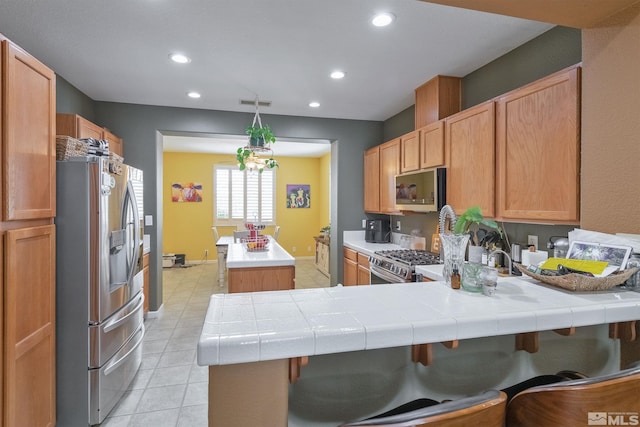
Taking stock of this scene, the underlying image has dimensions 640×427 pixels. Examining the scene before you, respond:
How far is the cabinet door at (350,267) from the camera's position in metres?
4.21

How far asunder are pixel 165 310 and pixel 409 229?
3350 millimetres

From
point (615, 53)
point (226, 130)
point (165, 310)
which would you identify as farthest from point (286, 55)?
point (165, 310)

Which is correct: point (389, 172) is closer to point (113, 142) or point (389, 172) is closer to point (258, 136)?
point (258, 136)

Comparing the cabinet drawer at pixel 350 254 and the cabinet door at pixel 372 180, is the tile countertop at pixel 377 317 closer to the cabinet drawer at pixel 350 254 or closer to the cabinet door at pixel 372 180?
the cabinet drawer at pixel 350 254

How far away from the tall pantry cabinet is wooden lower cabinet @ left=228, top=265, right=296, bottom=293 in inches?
50.1

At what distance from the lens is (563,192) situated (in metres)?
1.84

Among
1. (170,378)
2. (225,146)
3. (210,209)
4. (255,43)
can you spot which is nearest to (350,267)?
(170,378)

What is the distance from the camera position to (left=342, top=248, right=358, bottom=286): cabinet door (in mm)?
4207

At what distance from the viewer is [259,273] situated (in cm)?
294

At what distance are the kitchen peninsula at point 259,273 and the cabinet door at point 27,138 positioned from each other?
4.54 feet

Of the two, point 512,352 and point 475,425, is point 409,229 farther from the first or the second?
point 475,425

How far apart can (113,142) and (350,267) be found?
10.4ft

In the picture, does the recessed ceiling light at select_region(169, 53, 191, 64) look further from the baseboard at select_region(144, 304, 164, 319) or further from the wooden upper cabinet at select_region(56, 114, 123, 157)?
the baseboard at select_region(144, 304, 164, 319)

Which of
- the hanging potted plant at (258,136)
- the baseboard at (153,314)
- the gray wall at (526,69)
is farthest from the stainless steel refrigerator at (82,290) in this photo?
the gray wall at (526,69)
